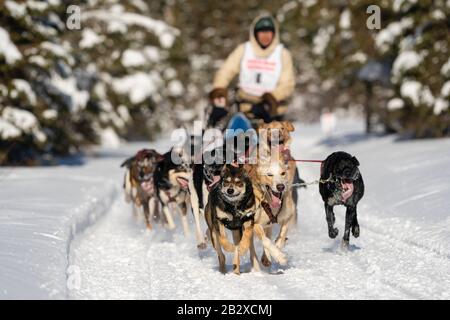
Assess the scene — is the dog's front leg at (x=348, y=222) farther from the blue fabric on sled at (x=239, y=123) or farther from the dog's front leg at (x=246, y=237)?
the blue fabric on sled at (x=239, y=123)

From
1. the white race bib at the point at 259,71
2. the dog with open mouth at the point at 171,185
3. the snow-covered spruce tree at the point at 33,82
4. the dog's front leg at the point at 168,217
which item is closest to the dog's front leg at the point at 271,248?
the dog with open mouth at the point at 171,185

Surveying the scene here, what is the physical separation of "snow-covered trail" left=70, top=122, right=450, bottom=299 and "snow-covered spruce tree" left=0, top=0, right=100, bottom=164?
4.85 meters

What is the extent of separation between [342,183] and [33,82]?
1094cm

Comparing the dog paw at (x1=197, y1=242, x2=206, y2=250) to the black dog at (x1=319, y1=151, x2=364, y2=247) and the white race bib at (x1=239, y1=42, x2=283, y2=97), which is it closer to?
the black dog at (x1=319, y1=151, x2=364, y2=247)

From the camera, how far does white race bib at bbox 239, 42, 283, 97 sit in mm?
9758

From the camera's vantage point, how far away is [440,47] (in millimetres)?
16766

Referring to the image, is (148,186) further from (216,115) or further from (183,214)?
(216,115)

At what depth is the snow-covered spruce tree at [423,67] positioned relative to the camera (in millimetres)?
16656

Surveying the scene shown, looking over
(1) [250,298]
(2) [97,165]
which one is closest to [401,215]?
(1) [250,298]

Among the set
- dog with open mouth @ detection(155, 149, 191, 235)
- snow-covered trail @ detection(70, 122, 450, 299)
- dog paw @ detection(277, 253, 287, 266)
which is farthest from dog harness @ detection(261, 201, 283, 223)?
dog with open mouth @ detection(155, 149, 191, 235)

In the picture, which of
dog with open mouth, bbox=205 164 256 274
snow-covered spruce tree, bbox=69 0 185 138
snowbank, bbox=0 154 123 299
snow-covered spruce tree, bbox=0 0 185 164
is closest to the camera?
snowbank, bbox=0 154 123 299

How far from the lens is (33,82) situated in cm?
1633

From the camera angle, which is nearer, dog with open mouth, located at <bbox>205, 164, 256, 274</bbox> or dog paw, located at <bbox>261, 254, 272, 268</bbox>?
dog with open mouth, located at <bbox>205, 164, 256, 274</bbox>

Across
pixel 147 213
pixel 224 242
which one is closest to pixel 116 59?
pixel 147 213
